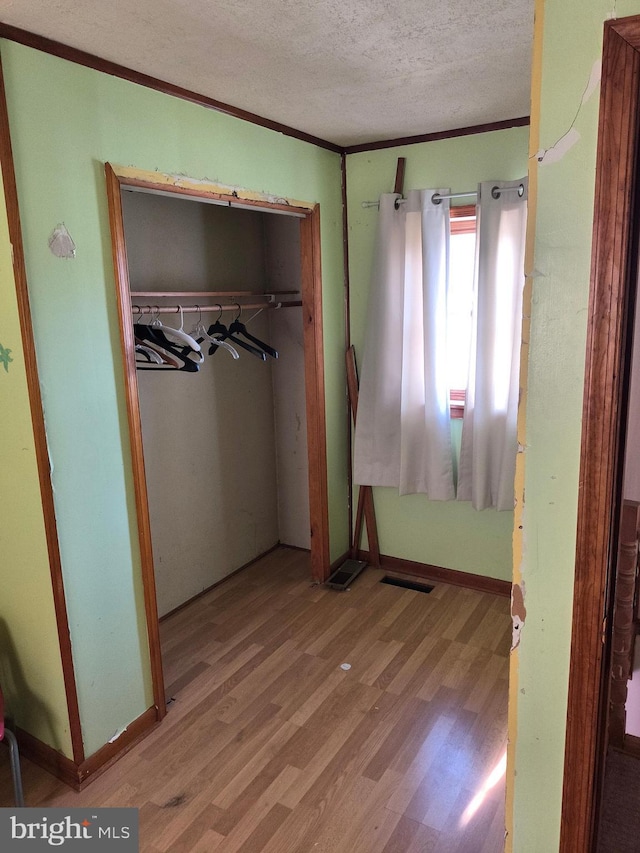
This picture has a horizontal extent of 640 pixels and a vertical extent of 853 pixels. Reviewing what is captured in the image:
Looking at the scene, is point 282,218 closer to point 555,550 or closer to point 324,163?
point 324,163

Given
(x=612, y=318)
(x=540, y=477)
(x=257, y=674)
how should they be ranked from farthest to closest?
(x=257, y=674) → (x=540, y=477) → (x=612, y=318)

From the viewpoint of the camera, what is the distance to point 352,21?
5.73ft

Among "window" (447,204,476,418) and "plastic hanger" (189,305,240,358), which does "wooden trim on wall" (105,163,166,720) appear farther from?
"window" (447,204,476,418)

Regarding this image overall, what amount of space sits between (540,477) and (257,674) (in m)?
1.96

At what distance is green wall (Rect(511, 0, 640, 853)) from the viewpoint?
1.07 m

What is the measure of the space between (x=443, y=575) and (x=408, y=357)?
1275mm

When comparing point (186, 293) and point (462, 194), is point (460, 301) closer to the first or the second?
point (462, 194)

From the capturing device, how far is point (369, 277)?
11.1ft

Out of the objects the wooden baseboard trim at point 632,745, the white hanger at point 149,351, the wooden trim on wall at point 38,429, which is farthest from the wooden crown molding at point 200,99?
the wooden baseboard trim at point 632,745

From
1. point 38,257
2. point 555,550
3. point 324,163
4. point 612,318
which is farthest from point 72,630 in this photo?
point 324,163

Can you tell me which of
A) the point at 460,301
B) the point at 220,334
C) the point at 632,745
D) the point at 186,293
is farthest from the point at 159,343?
the point at 632,745

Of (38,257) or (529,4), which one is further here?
(38,257)

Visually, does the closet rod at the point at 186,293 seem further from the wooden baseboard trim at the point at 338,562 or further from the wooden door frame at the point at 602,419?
the wooden door frame at the point at 602,419

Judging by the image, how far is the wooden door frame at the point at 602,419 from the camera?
40.7 inches
